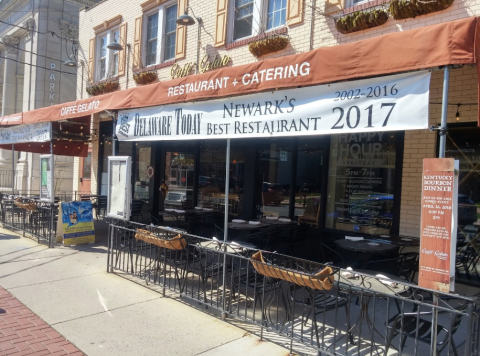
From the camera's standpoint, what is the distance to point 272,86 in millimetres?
4715

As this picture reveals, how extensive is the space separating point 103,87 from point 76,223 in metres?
5.51

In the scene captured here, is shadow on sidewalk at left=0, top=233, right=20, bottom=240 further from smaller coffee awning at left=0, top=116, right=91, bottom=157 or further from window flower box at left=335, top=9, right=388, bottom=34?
window flower box at left=335, top=9, right=388, bottom=34

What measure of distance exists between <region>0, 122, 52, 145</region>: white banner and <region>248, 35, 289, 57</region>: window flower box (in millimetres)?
4957

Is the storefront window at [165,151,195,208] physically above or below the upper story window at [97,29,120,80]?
below

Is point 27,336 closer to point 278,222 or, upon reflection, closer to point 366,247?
point 366,247

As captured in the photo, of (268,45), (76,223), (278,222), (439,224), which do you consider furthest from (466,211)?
(76,223)

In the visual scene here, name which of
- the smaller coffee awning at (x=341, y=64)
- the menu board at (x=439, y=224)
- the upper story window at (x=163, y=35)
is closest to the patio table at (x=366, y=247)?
the menu board at (x=439, y=224)

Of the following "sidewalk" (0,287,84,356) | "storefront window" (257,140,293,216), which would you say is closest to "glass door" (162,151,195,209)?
"storefront window" (257,140,293,216)

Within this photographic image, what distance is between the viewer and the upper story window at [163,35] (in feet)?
36.6

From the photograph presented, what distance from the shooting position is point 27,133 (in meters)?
10.2

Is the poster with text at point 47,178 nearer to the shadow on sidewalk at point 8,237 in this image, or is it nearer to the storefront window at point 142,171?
the shadow on sidewalk at point 8,237

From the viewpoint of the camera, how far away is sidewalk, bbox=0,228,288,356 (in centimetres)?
420

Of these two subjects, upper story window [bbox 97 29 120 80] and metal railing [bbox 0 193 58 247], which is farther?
upper story window [bbox 97 29 120 80]

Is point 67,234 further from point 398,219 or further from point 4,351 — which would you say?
point 398,219
